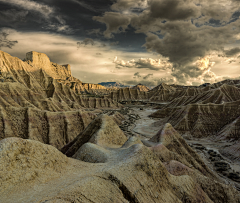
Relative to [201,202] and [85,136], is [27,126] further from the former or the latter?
[201,202]

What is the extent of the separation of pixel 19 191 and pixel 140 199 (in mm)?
7286

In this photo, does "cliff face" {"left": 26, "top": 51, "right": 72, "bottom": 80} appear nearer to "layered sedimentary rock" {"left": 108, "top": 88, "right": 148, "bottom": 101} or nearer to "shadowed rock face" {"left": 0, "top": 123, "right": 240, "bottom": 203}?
"layered sedimentary rock" {"left": 108, "top": 88, "right": 148, "bottom": 101}

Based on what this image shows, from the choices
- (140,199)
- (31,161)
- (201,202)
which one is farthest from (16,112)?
(201,202)

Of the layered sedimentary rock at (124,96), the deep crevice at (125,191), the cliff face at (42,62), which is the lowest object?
the deep crevice at (125,191)

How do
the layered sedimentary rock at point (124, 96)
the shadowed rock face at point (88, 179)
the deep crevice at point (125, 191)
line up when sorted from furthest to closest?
the layered sedimentary rock at point (124, 96), the deep crevice at point (125, 191), the shadowed rock face at point (88, 179)

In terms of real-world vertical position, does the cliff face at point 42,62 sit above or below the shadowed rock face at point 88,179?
above

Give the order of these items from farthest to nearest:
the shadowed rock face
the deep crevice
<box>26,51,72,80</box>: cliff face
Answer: <box>26,51,72,80</box>: cliff face
the deep crevice
the shadowed rock face

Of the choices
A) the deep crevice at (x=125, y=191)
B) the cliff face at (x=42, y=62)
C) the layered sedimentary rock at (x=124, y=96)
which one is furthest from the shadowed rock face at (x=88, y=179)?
the layered sedimentary rock at (x=124, y=96)

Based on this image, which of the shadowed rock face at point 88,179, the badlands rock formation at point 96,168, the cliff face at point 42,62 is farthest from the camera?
the cliff face at point 42,62

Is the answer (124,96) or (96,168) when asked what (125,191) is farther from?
(124,96)

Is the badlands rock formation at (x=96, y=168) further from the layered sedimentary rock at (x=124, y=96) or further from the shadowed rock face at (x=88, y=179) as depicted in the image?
the layered sedimentary rock at (x=124, y=96)

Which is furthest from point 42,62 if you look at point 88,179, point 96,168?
point 88,179

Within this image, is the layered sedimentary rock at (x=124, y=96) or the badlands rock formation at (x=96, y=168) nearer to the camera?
the badlands rock formation at (x=96, y=168)

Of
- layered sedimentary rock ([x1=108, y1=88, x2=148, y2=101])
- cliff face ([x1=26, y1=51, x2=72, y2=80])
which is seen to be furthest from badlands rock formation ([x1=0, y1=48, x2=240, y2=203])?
layered sedimentary rock ([x1=108, y1=88, x2=148, y2=101])
